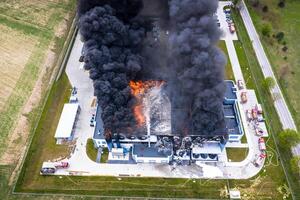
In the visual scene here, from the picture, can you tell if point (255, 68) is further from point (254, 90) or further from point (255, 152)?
point (255, 152)

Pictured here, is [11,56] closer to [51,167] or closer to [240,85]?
[51,167]

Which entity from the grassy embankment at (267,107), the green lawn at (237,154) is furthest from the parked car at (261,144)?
the green lawn at (237,154)

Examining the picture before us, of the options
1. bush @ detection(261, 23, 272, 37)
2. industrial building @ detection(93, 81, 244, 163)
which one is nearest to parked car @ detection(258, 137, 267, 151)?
industrial building @ detection(93, 81, 244, 163)

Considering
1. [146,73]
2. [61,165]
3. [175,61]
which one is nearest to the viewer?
[61,165]

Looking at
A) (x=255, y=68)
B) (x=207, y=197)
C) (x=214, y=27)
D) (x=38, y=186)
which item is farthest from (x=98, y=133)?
(x=255, y=68)

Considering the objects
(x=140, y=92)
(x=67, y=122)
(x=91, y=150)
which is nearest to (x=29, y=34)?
(x=67, y=122)
